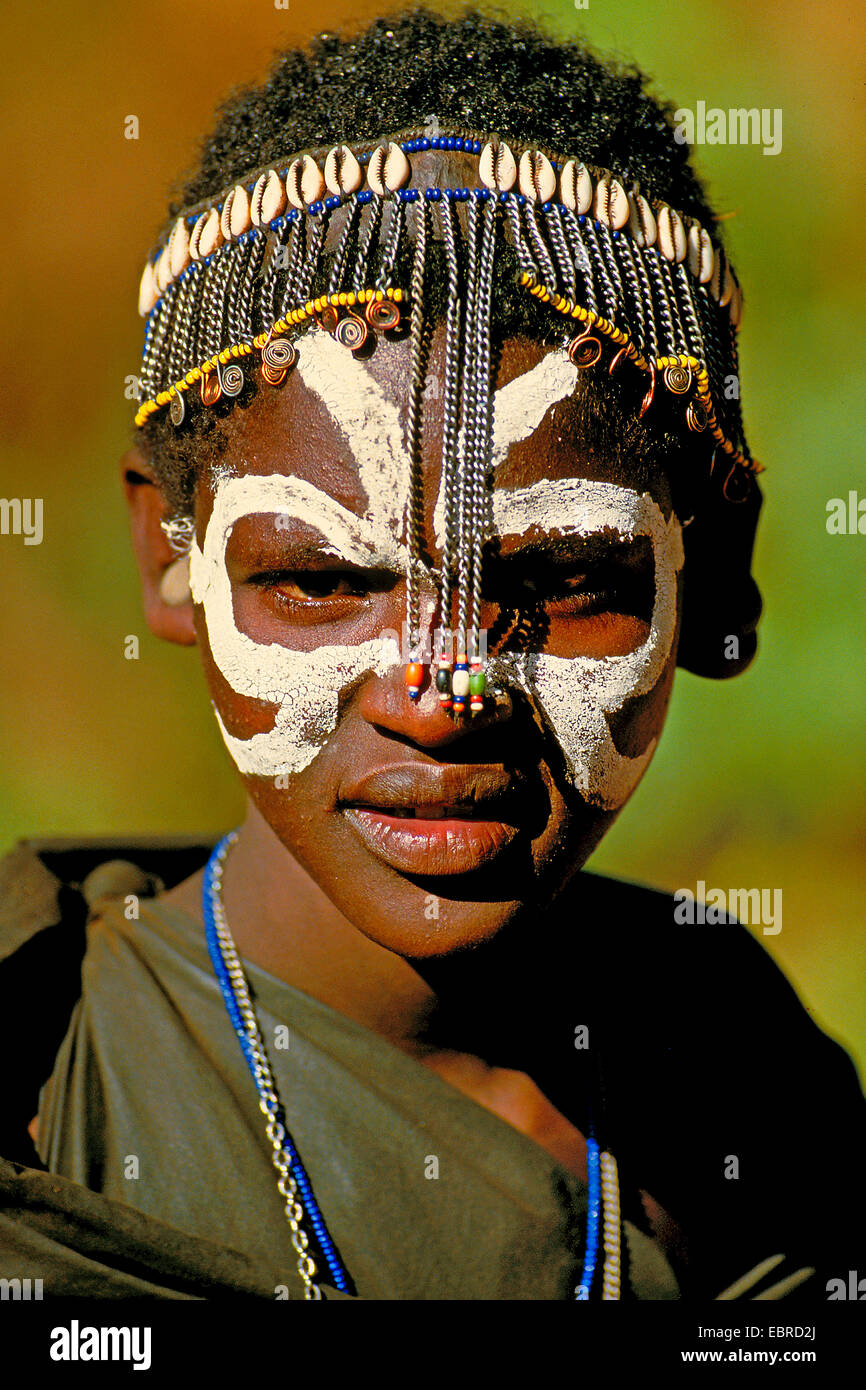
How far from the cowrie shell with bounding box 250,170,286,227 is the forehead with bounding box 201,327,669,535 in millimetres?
231

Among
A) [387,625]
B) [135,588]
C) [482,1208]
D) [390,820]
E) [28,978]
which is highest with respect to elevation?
[135,588]

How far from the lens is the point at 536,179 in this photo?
189cm

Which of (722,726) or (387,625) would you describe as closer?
(387,625)

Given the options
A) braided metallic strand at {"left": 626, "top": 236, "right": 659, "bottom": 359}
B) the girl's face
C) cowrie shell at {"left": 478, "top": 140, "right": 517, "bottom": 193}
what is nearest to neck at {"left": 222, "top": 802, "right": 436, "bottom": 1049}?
the girl's face

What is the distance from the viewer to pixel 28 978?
7.34 feet

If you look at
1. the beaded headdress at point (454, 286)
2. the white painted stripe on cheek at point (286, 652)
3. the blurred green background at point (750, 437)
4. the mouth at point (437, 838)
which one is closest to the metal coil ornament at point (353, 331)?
the beaded headdress at point (454, 286)

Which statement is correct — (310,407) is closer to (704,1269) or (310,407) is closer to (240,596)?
(240,596)

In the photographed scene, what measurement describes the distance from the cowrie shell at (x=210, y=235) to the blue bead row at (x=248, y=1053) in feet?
3.58

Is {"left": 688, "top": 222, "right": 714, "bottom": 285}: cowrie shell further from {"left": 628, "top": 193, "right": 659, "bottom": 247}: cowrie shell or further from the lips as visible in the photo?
the lips

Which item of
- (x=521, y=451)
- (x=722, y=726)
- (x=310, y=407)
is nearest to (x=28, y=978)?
(x=310, y=407)

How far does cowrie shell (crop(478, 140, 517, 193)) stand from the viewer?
6.11ft

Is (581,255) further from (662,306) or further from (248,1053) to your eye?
(248,1053)

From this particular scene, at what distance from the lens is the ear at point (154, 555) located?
2.29m

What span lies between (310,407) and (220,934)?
97 centimetres
